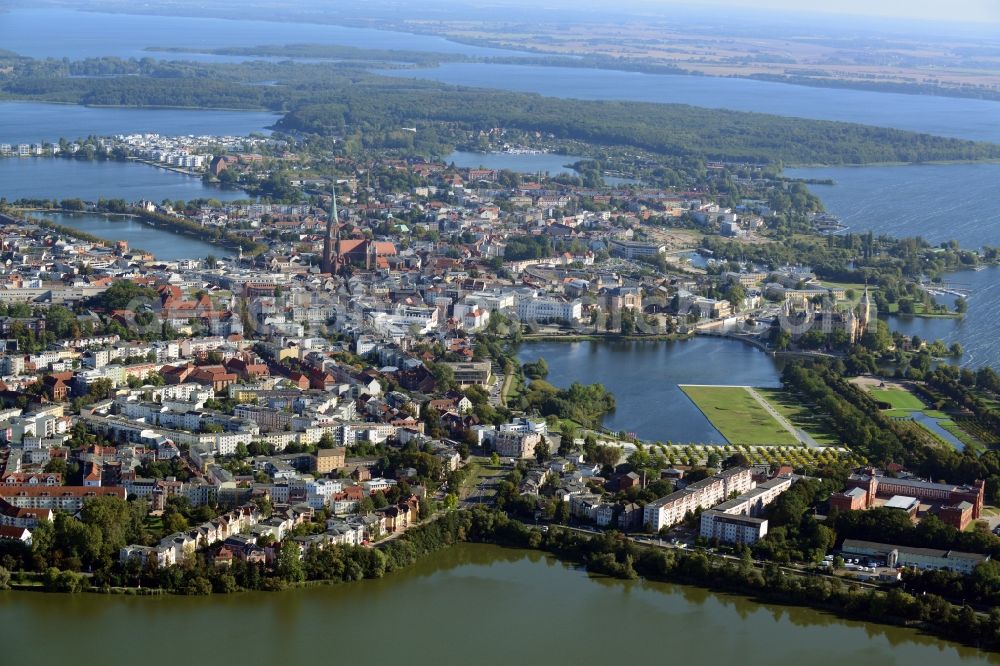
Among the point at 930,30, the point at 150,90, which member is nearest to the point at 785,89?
the point at 150,90

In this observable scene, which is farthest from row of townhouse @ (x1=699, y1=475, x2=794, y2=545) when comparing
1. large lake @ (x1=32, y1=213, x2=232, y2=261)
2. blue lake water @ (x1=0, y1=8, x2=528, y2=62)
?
blue lake water @ (x1=0, y1=8, x2=528, y2=62)

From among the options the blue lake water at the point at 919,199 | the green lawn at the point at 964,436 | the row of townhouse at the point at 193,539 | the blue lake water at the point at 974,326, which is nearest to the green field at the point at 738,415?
the green lawn at the point at 964,436

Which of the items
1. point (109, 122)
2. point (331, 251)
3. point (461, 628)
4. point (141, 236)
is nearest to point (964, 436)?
point (461, 628)

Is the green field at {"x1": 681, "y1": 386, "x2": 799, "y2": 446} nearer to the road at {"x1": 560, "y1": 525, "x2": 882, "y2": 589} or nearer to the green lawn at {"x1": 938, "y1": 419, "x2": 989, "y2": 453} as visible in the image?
the green lawn at {"x1": 938, "y1": 419, "x2": 989, "y2": 453}

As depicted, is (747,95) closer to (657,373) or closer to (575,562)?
(657,373)

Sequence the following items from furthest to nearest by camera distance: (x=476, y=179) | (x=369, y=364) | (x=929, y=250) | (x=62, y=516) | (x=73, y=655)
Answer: (x=476, y=179) < (x=929, y=250) < (x=369, y=364) < (x=62, y=516) < (x=73, y=655)

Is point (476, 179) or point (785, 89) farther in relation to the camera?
point (785, 89)

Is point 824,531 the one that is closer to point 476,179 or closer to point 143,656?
point 143,656
